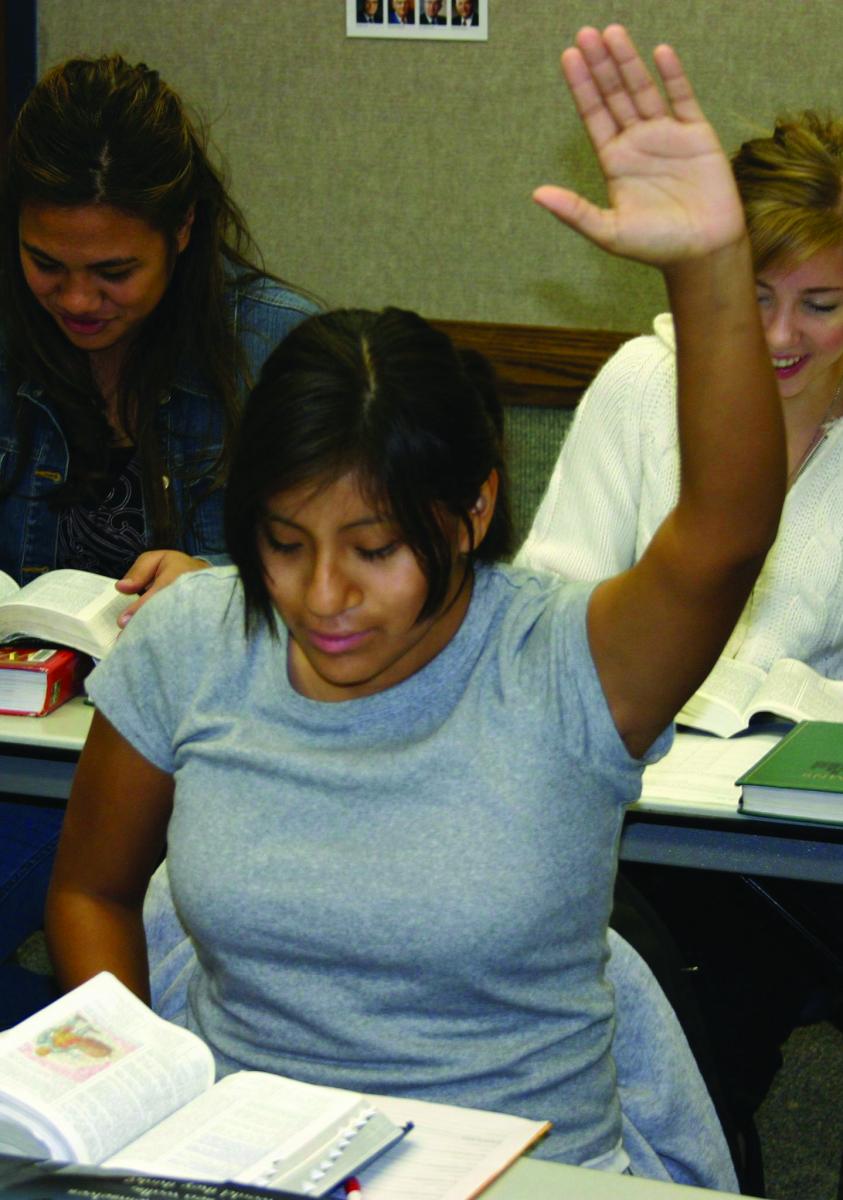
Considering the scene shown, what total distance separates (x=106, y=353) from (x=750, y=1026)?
49.2 inches

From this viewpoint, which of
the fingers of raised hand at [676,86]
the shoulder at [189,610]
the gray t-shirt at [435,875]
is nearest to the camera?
the fingers of raised hand at [676,86]

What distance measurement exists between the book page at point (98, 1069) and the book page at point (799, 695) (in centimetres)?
92

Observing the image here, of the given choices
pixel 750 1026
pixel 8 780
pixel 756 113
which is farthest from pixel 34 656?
pixel 756 113

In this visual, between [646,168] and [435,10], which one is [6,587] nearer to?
[646,168]

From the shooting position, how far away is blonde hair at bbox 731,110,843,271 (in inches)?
73.6

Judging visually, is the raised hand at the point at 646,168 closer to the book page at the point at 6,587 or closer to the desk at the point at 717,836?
the desk at the point at 717,836

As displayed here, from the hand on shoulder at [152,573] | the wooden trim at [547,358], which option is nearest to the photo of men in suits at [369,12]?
the wooden trim at [547,358]

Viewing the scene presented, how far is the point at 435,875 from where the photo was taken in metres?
1.10

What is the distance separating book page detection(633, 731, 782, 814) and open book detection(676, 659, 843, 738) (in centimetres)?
2

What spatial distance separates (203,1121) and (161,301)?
1339 mm

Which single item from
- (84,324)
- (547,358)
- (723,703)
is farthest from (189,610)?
(547,358)

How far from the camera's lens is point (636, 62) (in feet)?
3.02

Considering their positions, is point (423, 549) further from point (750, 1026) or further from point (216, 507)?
point (216, 507)

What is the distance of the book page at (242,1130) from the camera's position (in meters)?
0.96
